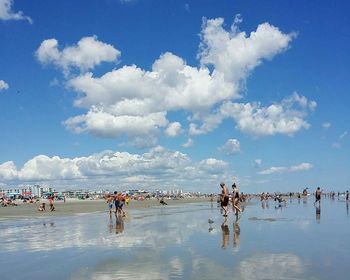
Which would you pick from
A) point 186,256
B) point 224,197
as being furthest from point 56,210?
point 186,256

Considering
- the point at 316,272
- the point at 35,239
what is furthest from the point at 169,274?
the point at 35,239

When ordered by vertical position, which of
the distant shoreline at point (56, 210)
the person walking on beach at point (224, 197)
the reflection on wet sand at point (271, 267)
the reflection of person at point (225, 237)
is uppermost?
the person walking on beach at point (224, 197)

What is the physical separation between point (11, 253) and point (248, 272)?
826cm

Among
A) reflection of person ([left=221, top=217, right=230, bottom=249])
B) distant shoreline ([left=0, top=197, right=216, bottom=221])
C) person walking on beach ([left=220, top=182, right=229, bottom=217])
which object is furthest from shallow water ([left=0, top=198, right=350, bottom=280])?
distant shoreline ([left=0, top=197, right=216, bottom=221])

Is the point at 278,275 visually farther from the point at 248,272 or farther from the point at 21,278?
the point at 21,278

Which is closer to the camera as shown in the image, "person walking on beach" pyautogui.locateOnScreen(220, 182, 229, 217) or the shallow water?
the shallow water

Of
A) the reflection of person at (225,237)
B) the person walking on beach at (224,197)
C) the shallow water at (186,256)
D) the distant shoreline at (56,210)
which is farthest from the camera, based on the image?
the distant shoreline at (56,210)

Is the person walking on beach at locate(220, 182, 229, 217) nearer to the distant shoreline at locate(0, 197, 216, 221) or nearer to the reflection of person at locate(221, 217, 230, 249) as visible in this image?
the reflection of person at locate(221, 217, 230, 249)

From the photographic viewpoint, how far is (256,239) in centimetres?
1508

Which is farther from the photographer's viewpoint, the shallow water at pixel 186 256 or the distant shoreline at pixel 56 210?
the distant shoreline at pixel 56 210

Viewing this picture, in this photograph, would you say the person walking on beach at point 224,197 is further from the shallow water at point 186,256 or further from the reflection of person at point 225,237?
the shallow water at point 186,256

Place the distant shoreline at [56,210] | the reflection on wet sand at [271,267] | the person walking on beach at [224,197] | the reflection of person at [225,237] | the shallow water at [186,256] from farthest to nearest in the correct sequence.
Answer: the distant shoreline at [56,210], the person walking on beach at [224,197], the reflection of person at [225,237], the shallow water at [186,256], the reflection on wet sand at [271,267]

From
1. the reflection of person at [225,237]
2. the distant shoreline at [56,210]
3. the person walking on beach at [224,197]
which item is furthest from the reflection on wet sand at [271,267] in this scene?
the distant shoreline at [56,210]

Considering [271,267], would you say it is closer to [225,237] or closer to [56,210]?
[225,237]
